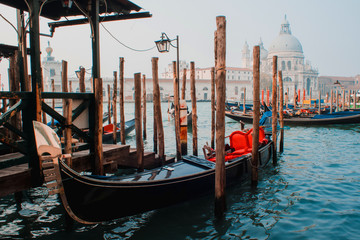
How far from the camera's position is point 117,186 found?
3178 millimetres

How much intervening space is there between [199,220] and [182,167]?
0.87 metres

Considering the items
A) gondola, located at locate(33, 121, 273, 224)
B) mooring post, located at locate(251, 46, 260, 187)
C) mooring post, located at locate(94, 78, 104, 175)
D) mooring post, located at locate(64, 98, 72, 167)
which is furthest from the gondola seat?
mooring post, located at locate(64, 98, 72, 167)

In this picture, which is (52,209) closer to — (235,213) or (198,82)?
(235,213)

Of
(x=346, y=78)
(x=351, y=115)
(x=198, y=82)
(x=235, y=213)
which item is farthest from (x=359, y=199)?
(x=346, y=78)

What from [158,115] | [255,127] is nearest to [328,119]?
[255,127]

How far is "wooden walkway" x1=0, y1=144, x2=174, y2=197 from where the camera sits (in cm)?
277

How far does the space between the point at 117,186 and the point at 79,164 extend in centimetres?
65

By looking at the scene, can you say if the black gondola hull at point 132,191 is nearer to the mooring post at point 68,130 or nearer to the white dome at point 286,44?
the mooring post at point 68,130

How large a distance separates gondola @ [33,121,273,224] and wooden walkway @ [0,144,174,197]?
0.84 feet

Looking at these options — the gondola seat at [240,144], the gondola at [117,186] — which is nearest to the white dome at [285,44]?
the gondola seat at [240,144]

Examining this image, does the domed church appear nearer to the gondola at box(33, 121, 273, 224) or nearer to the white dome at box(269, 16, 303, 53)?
the white dome at box(269, 16, 303, 53)

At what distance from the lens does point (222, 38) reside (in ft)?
11.3

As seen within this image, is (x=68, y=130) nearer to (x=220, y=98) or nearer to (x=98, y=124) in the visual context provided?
(x=98, y=124)

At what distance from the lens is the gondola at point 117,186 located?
8.60ft
